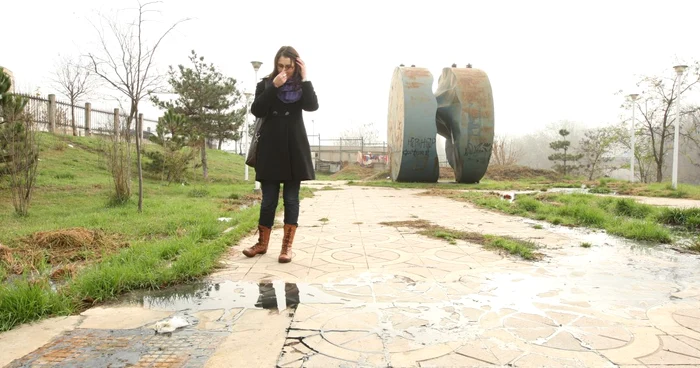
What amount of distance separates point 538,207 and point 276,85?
17.1 ft

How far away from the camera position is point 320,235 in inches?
192

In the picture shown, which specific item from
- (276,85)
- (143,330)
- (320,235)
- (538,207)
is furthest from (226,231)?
(538,207)

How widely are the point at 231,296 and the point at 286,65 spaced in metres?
1.92

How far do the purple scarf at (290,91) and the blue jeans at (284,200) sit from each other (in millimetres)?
695

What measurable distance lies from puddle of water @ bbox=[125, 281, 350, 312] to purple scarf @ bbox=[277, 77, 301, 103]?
1.52m

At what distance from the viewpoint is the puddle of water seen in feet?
8.33

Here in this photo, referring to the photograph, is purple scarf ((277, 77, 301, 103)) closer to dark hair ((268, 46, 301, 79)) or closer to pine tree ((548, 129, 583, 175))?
dark hair ((268, 46, 301, 79))

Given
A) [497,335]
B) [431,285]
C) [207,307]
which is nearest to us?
[497,335]

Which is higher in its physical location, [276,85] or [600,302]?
[276,85]

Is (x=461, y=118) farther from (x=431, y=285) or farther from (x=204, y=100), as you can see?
(x=431, y=285)

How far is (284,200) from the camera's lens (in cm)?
380

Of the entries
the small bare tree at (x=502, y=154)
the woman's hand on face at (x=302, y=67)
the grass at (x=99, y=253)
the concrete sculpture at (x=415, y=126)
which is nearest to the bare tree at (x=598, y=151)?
the small bare tree at (x=502, y=154)

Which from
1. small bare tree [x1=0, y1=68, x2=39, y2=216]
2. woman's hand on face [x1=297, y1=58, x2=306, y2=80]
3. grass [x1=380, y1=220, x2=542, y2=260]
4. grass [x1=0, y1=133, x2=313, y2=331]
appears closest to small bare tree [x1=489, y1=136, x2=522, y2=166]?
grass [x1=0, y1=133, x2=313, y2=331]

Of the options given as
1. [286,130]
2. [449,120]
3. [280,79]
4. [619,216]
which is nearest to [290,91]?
[280,79]
